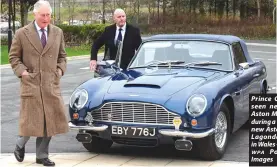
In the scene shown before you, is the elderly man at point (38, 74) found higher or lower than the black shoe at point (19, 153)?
higher

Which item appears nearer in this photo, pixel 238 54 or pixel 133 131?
pixel 133 131

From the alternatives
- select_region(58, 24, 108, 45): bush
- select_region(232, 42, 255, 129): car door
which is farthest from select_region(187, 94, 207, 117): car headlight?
select_region(58, 24, 108, 45): bush

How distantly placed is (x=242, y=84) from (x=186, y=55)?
0.90 metres

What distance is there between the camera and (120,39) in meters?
9.25

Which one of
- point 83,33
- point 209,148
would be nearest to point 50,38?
point 209,148

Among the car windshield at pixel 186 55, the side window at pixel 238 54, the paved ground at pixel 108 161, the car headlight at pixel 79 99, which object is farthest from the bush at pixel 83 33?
the paved ground at pixel 108 161

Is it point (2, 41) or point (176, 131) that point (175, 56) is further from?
point (2, 41)

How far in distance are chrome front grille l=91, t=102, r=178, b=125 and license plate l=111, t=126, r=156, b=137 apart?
0.32ft

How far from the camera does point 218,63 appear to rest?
8.04 metres

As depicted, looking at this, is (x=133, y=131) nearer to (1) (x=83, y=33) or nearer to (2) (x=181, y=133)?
(2) (x=181, y=133)

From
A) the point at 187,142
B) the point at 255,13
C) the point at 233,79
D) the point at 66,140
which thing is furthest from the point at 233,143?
the point at 255,13

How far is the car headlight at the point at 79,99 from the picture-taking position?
7117 mm

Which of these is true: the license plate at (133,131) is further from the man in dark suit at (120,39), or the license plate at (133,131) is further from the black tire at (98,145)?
the man in dark suit at (120,39)

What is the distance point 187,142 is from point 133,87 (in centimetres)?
101
